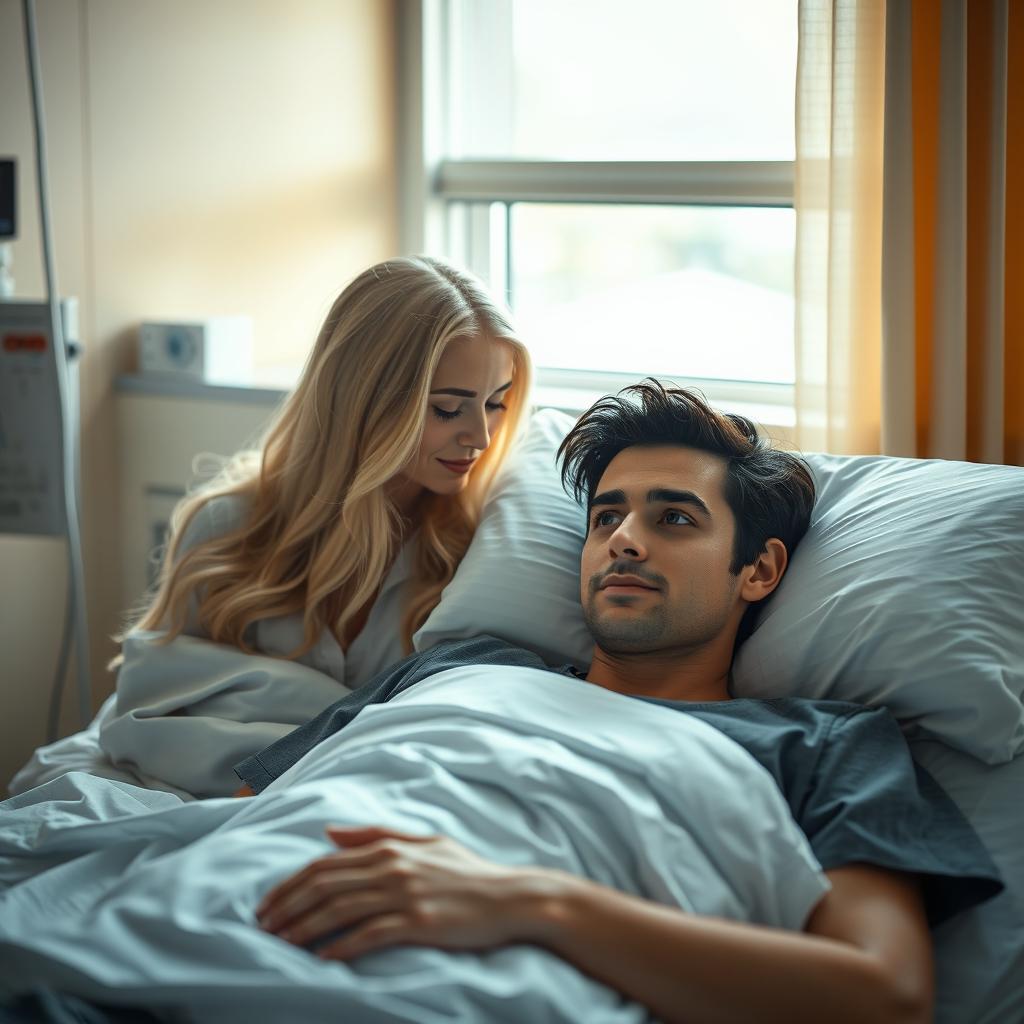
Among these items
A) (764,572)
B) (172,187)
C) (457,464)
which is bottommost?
(764,572)

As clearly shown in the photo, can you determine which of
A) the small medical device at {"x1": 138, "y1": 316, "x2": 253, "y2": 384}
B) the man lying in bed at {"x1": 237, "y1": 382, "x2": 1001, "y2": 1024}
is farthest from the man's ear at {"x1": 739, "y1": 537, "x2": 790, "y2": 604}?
the small medical device at {"x1": 138, "y1": 316, "x2": 253, "y2": 384}

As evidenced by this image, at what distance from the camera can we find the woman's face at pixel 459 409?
70.4 inches

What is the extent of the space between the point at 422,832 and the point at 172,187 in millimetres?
1749

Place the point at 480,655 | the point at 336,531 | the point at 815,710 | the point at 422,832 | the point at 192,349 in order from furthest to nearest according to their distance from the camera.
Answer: the point at 192,349 < the point at 336,531 < the point at 480,655 < the point at 815,710 < the point at 422,832

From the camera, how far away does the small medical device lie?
95.1 inches

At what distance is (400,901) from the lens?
1021 mm

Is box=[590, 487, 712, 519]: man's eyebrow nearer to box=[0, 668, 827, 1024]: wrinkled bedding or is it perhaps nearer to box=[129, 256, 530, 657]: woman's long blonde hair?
box=[0, 668, 827, 1024]: wrinkled bedding

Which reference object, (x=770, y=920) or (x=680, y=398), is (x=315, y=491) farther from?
(x=770, y=920)

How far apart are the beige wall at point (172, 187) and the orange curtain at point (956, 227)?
1327 mm

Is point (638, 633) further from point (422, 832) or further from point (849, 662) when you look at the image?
point (422, 832)

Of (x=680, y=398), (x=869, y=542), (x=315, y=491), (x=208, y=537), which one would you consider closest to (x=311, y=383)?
(x=315, y=491)

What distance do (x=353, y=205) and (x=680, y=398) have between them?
55.8 inches

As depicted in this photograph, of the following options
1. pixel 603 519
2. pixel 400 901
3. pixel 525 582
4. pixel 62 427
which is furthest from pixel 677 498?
pixel 62 427

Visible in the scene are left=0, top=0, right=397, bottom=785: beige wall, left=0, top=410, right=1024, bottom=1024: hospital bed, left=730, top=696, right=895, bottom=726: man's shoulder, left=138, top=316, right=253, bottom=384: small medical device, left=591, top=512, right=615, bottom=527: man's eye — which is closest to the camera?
left=0, top=410, right=1024, bottom=1024: hospital bed
